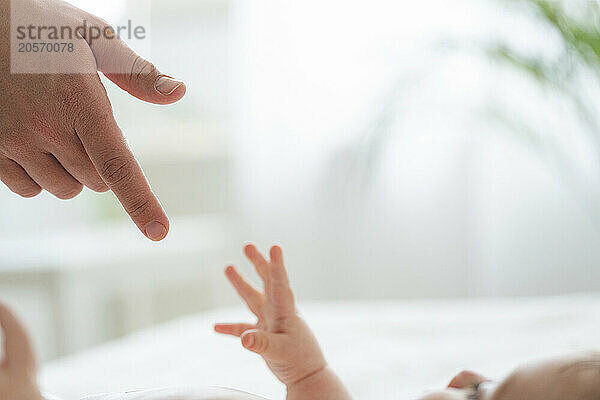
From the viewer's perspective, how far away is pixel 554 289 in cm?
266

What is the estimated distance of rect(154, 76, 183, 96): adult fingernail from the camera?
2.34ft

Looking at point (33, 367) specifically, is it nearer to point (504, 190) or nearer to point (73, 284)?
point (73, 284)

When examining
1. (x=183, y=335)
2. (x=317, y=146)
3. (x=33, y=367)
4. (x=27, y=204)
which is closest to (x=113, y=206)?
(x=27, y=204)

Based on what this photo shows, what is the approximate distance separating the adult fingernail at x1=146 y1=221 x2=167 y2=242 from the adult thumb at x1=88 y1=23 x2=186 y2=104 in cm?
12

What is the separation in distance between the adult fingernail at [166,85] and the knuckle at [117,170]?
0.07m

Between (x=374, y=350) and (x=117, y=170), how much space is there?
66 centimetres

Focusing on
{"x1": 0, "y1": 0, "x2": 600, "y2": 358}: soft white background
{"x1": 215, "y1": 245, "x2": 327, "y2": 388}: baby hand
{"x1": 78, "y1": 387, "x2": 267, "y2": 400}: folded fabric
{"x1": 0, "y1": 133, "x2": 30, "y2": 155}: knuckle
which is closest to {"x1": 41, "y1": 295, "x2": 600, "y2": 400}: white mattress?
{"x1": 215, "y1": 245, "x2": 327, "y2": 388}: baby hand

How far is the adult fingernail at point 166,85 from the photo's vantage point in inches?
28.1

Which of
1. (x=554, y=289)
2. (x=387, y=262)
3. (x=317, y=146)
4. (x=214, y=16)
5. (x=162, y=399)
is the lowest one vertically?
(x=162, y=399)

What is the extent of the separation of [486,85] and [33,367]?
2215 mm

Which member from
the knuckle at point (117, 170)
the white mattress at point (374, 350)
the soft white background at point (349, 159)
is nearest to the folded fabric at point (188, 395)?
the knuckle at point (117, 170)

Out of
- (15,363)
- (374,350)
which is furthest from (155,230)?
(374,350)

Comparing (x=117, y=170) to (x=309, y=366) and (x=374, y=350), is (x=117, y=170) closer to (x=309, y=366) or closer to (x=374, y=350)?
(x=309, y=366)

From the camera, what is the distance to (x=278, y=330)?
0.85 m
